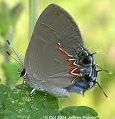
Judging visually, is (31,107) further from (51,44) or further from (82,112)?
(51,44)

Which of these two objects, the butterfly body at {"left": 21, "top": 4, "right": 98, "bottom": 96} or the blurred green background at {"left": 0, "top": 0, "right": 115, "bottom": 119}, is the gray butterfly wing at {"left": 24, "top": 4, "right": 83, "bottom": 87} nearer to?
the butterfly body at {"left": 21, "top": 4, "right": 98, "bottom": 96}

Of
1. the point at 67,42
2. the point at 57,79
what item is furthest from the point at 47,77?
the point at 67,42

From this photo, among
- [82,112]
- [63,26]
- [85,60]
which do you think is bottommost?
[82,112]

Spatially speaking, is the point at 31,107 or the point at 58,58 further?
the point at 58,58

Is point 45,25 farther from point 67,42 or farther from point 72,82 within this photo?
point 72,82

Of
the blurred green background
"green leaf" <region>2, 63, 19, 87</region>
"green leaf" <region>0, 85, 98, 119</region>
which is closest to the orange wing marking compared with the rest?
"green leaf" <region>0, 85, 98, 119</region>

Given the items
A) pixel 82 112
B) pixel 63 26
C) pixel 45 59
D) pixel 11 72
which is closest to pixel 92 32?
pixel 11 72
